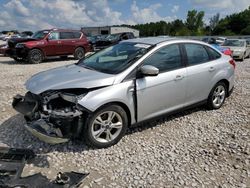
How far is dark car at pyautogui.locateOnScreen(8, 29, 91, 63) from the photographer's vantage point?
13.5m

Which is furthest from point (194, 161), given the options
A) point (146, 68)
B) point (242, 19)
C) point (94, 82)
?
point (242, 19)

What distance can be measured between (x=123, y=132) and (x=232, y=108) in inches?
118

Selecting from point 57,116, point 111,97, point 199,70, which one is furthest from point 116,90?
point 199,70

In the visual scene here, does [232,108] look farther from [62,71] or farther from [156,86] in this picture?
[62,71]

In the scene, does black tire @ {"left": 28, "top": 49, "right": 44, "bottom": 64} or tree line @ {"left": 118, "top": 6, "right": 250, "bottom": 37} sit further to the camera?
tree line @ {"left": 118, "top": 6, "right": 250, "bottom": 37}

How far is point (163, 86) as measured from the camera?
4418 mm

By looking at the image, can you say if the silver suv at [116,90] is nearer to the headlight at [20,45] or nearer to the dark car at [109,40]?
the headlight at [20,45]

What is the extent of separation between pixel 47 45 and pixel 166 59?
10.7 m

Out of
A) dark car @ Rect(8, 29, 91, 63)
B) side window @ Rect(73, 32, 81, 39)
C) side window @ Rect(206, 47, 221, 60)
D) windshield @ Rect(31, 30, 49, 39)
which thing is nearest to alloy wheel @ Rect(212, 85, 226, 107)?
side window @ Rect(206, 47, 221, 60)

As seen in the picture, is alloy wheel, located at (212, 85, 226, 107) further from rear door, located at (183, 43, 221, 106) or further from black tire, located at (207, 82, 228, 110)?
rear door, located at (183, 43, 221, 106)

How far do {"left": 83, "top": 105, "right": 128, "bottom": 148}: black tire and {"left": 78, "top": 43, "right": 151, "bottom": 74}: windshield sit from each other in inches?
25.3

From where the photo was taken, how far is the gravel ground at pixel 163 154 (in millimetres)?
3293

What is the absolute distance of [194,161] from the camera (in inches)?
145

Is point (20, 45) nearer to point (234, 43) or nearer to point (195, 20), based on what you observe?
point (234, 43)
